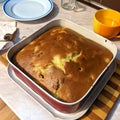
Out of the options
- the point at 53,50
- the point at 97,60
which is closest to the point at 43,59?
the point at 53,50

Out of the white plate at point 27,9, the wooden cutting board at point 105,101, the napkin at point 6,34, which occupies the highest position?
the white plate at point 27,9

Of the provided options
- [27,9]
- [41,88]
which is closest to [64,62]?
[41,88]

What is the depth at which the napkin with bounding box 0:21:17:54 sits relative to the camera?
0.67 metres

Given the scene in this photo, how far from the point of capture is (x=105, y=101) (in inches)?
21.0

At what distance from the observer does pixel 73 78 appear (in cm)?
50

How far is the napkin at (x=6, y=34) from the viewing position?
672 millimetres

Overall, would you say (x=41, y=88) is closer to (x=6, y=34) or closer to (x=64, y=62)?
(x=64, y=62)

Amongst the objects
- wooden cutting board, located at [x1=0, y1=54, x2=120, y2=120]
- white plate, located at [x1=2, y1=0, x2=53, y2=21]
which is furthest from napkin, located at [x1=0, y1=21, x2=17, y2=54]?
wooden cutting board, located at [x1=0, y1=54, x2=120, y2=120]

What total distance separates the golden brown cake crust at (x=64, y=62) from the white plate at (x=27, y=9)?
225 millimetres

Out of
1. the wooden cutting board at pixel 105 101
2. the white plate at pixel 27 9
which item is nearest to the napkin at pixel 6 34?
the white plate at pixel 27 9

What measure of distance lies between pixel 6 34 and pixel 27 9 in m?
0.19

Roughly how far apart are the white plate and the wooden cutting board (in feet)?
1.24

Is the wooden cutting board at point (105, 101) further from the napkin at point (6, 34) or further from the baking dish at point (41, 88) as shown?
the napkin at point (6, 34)

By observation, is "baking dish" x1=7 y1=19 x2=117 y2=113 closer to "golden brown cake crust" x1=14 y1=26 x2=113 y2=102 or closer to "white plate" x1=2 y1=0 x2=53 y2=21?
"golden brown cake crust" x1=14 y1=26 x2=113 y2=102
